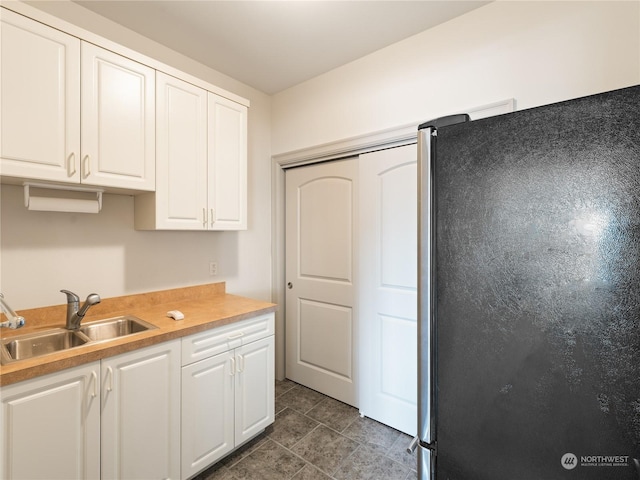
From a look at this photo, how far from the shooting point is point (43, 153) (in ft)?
4.49

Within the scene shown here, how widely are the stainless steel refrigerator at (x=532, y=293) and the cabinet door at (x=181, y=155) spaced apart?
5.10ft

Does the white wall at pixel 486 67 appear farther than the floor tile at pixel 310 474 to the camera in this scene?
No

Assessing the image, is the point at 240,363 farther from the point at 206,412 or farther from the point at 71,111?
the point at 71,111

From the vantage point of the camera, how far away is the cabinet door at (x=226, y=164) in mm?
2064

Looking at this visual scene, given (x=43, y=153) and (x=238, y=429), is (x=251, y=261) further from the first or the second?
(x=43, y=153)

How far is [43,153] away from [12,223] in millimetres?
459

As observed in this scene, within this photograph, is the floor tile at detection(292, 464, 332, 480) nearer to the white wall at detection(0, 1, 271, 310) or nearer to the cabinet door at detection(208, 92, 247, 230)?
the white wall at detection(0, 1, 271, 310)

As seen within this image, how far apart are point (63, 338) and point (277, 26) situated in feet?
7.19

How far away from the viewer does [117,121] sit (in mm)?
1605

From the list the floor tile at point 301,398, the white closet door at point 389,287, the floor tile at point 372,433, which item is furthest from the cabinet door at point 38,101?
the floor tile at point 372,433

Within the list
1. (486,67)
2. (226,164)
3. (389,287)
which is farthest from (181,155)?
(486,67)

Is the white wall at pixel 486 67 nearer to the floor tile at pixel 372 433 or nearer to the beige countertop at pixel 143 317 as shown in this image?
the beige countertop at pixel 143 317

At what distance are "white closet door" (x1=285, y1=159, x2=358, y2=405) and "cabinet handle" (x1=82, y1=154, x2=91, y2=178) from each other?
1.60 metres

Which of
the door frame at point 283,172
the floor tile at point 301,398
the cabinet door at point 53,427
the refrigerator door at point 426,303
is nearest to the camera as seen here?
the refrigerator door at point 426,303
